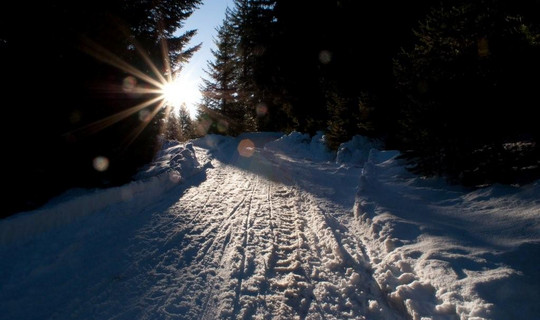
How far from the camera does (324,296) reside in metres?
3.38

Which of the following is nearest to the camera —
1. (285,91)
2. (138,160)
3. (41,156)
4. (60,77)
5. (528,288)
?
(528,288)

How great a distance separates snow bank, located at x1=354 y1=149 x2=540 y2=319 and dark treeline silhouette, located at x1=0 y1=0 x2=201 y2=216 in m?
6.12

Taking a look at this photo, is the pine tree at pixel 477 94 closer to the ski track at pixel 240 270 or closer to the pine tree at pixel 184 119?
the ski track at pixel 240 270

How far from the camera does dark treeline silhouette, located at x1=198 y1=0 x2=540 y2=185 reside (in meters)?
5.39

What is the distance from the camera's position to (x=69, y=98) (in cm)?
617

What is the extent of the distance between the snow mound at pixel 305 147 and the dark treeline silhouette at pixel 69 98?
9.47m

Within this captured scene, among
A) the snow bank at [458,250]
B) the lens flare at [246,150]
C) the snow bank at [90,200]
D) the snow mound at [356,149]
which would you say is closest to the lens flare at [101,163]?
the snow bank at [90,200]

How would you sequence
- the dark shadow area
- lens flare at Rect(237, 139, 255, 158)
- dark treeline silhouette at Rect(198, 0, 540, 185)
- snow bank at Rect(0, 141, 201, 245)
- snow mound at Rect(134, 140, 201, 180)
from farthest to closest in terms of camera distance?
lens flare at Rect(237, 139, 255, 158) < snow mound at Rect(134, 140, 201, 180) < dark treeline silhouette at Rect(198, 0, 540, 185) < snow bank at Rect(0, 141, 201, 245) < the dark shadow area

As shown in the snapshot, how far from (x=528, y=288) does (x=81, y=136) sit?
7.83 m

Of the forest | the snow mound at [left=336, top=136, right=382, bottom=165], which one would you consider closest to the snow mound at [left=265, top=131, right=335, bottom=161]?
the snow mound at [left=336, top=136, right=382, bottom=165]

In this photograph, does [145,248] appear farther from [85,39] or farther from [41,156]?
[85,39]

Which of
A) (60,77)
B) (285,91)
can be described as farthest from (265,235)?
(285,91)

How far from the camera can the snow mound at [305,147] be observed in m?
16.1

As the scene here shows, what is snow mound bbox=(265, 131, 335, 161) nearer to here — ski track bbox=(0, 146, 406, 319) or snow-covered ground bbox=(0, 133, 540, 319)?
snow-covered ground bbox=(0, 133, 540, 319)
